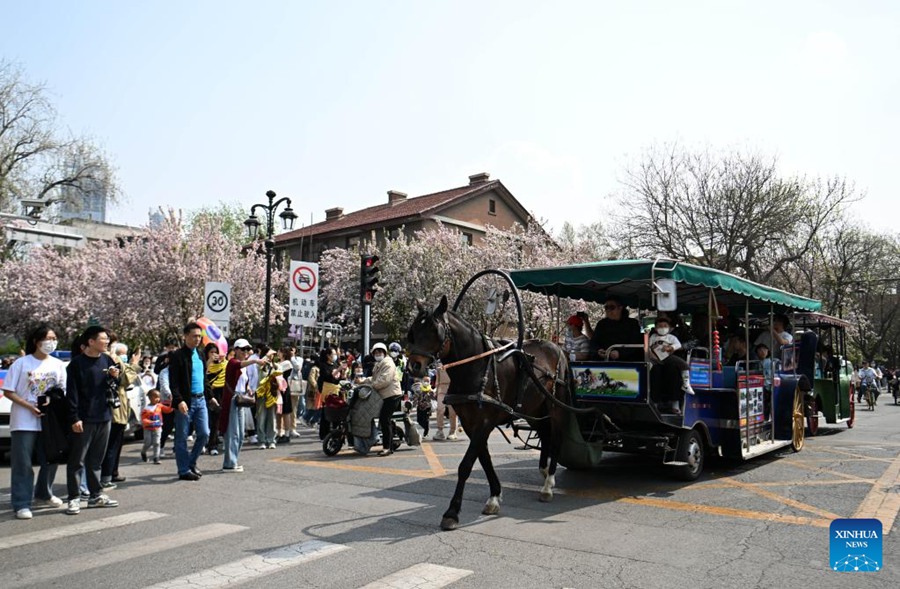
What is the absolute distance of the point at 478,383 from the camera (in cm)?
702

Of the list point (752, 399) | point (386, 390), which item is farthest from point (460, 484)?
point (386, 390)

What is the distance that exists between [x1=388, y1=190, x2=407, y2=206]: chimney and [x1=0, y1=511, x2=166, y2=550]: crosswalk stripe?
44887 mm

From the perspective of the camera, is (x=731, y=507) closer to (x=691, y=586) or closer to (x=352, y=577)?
(x=691, y=586)

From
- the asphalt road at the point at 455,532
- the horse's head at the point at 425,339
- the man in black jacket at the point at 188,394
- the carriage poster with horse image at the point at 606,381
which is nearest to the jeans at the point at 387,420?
the asphalt road at the point at 455,532

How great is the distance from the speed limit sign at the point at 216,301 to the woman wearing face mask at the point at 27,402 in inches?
343

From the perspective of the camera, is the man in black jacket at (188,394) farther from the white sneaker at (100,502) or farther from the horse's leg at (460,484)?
the horse's leg at (460,484)

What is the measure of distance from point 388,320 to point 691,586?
98.5ft

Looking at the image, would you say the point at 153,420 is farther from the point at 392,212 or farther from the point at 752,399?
the point at 392,212

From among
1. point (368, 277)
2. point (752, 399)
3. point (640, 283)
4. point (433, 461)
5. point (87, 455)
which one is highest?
point (368, 277)

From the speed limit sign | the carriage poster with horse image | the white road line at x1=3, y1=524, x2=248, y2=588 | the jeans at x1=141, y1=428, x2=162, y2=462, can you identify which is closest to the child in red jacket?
the jeans at x1=141, y1=428, x2=162, y2=462

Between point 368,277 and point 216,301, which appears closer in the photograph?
point 216,301

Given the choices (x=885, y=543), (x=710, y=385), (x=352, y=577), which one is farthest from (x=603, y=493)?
(x=352, y=577)

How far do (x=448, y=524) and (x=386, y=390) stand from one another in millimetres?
5737

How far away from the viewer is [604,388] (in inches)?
342
